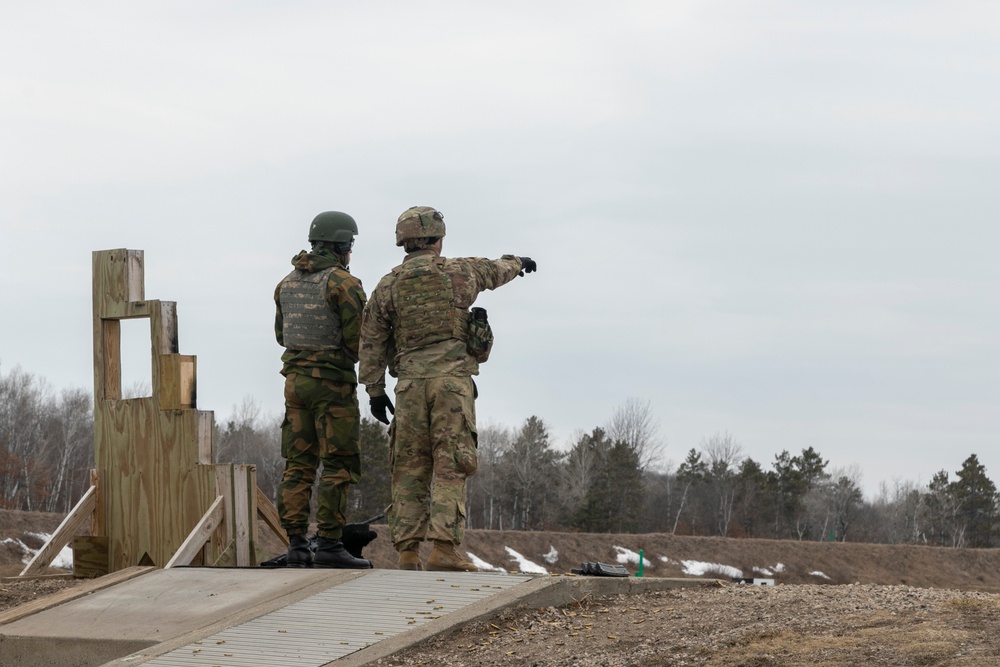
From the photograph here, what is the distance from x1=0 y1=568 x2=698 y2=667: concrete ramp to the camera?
667 centimetres

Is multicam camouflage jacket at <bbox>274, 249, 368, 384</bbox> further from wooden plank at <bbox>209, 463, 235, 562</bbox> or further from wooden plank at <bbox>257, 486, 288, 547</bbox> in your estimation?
wooden plank at <bbox>257, 486, 288, 547</bbox>

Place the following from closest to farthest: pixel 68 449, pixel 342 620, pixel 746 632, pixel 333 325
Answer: pixel 746 632 → pixel 342 620 → pixel 333 325 → pixel 68 449

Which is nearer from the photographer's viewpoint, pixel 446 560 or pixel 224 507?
pixel 446 560

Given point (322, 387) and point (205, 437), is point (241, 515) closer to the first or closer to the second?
point (205, 437)

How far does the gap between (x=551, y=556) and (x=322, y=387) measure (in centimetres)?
4012

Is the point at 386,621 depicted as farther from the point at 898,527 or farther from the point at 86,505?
the point at 898,527

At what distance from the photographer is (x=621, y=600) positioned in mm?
7562

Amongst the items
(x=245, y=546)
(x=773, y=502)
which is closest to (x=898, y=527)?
(x=773, y=502)

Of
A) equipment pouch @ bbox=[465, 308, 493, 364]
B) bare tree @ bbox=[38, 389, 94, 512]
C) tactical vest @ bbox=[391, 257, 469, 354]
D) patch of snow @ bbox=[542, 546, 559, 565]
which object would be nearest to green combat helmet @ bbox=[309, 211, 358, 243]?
tactical vest @ bbox=[391, 257, 469, 354]

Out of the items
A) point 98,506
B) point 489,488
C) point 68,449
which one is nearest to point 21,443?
point 68,449

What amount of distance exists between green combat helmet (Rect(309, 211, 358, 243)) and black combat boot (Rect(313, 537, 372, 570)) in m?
2.16

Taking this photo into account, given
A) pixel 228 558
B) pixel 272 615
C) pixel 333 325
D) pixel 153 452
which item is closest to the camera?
pixel 272 615

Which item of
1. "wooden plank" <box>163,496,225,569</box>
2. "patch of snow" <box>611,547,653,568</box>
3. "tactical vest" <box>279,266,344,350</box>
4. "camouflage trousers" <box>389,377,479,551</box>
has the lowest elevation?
"patch of snow" <box>611,547,653,568</box>

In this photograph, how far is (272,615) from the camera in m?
7.31
